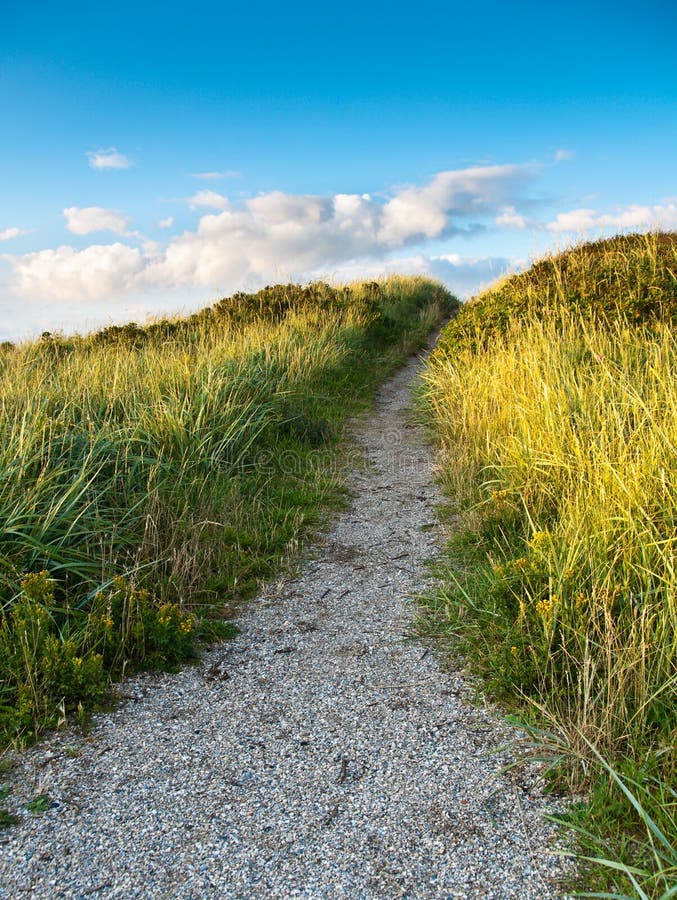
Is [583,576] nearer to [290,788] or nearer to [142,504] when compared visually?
[290,788]

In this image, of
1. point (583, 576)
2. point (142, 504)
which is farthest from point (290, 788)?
point (142, 504)

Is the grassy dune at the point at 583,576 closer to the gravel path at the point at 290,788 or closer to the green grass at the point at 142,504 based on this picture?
the gravel path at the point at 290,788

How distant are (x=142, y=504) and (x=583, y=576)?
9.48 ft

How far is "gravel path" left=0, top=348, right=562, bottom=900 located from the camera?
223 centimetres

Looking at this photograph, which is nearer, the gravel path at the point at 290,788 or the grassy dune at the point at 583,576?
the gravel path at the point at 290,788

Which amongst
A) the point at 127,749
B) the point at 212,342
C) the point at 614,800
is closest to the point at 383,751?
the point at 614,800

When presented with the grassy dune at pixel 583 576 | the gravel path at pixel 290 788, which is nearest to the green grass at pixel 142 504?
the gravel path at pixel 290 788

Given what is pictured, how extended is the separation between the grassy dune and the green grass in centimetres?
144

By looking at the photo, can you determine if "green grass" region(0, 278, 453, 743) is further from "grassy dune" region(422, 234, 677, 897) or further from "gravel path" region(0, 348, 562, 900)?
"grassy dune" region(422, 234, 677, 897)

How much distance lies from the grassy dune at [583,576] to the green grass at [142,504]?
4.71 ft

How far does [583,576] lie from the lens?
347 cm

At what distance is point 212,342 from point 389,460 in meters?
4.00

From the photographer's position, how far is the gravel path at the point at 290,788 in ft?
7.32

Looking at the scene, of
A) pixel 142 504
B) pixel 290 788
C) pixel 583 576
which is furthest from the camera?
pixel 142 504
